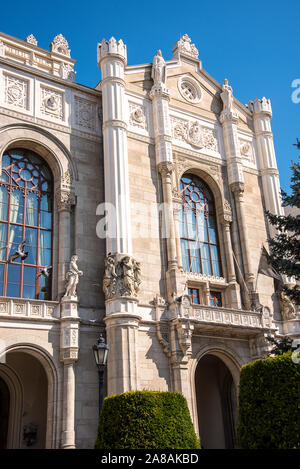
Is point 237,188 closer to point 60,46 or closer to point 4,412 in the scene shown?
point 60,46

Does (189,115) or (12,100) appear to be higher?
(189,115)

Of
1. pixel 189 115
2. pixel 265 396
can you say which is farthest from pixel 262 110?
pixel 265 396

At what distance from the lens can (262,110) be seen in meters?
34.1

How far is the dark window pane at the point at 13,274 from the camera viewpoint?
2270 centimetres

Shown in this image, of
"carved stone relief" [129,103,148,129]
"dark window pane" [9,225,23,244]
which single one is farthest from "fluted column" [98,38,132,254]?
"dark window pane" [9,225,23,244]

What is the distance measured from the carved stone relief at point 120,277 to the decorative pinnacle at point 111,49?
441 inches

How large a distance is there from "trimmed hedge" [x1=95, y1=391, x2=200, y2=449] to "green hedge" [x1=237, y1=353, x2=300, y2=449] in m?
1.52

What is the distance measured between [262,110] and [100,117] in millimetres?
12096

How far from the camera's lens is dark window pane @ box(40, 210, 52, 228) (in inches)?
964

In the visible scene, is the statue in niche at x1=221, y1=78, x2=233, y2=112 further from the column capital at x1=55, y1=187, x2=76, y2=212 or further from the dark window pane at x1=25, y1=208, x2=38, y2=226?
the dark window pane at x1=25, y1=208, x2=38, y2=226

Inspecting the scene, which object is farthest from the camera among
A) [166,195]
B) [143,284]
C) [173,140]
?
[173,140]

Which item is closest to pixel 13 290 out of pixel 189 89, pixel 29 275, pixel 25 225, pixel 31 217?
pixel 29 275

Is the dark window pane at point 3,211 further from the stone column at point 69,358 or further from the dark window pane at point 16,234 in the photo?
the stone column at point 69,358
